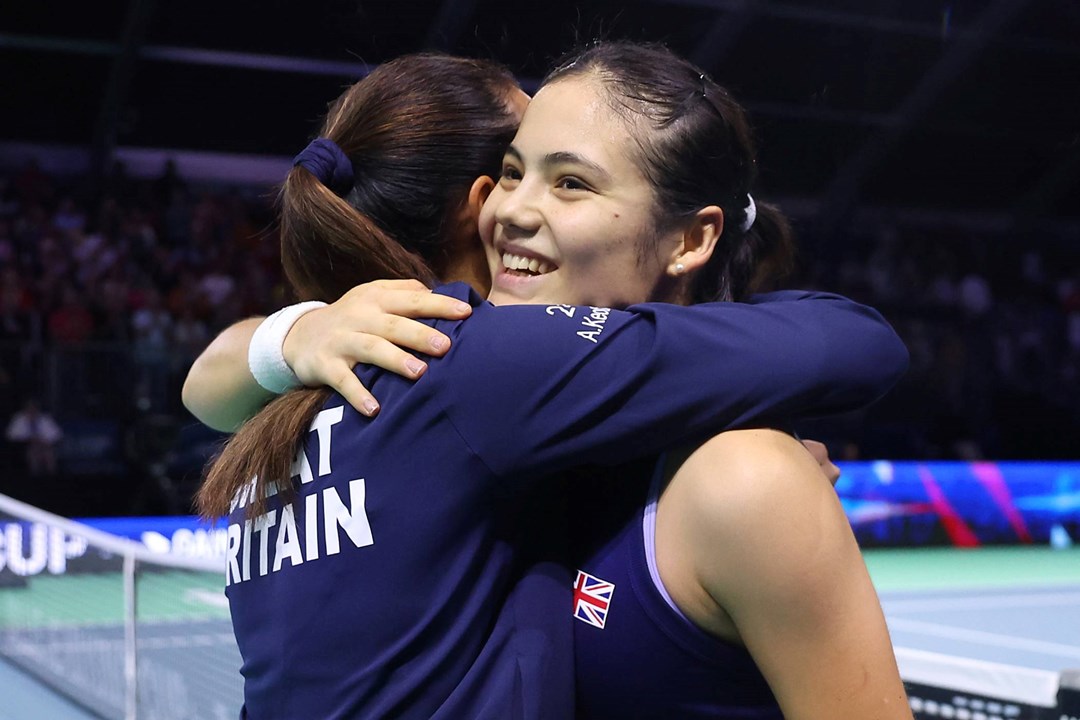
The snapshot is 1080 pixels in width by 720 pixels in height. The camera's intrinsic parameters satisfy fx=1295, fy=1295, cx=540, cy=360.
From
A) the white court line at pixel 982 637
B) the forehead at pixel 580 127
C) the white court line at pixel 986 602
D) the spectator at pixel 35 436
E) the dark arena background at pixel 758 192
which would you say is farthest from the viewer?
the spectator at pixel 35 436

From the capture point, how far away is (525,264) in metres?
1.69

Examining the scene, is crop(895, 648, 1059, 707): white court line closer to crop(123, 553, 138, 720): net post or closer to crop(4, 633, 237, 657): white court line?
crop(4, 633, 237, 657): white court line

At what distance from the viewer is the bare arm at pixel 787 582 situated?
1.21 metres

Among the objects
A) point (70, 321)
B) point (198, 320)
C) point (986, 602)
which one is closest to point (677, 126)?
point (986, 602)

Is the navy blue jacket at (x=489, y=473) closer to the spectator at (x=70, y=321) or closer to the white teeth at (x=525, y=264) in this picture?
the white teeth at (x=525, y=264)

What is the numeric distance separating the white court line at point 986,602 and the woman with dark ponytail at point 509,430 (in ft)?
22.4

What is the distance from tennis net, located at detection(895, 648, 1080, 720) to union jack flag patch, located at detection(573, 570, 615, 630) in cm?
133

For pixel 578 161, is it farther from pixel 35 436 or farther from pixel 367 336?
pixel 35 436

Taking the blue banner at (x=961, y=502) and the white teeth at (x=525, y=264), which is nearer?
the white teeth at (x=525, y=264)

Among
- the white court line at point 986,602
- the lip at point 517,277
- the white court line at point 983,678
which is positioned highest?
the lip at point 517,277

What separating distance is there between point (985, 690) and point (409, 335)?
68.2 inches

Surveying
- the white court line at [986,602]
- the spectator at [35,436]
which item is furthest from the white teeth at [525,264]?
the spectator at [35,436]

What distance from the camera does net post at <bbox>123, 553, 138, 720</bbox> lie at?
379cm

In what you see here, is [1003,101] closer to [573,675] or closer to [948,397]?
[948,397]
